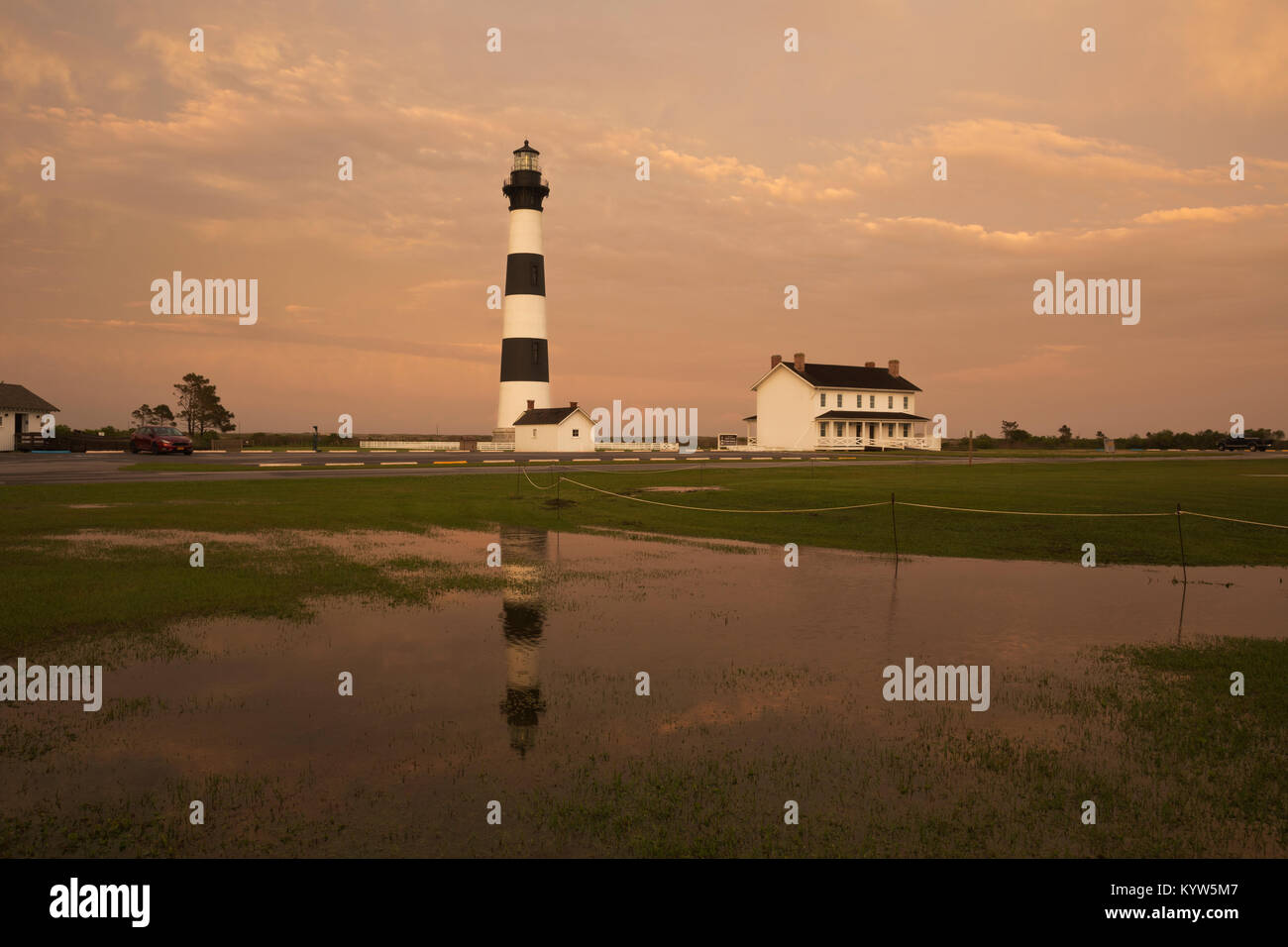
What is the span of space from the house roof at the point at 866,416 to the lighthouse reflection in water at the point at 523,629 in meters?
56.8

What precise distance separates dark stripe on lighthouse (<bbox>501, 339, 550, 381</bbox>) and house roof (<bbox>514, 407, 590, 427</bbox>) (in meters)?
2.86

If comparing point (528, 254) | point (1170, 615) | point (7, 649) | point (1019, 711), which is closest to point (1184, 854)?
point (1019, 711)

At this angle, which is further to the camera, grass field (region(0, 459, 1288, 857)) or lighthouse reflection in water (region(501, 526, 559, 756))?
lighthouse reflection in water (region(501, 526, 559, 756))

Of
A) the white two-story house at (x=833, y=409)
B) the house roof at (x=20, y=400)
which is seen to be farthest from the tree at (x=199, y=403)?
the white two-story house at (x=833, y=409)

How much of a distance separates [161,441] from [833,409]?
179 ft

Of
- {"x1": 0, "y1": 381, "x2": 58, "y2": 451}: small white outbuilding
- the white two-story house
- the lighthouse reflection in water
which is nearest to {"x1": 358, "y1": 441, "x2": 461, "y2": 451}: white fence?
{"x1": 0, "y1": 381, "x2": 58, "y2": 451}: small white outbuilding

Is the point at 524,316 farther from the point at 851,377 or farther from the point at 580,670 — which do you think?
the point at 580,670

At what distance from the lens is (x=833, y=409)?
72562 millimetres

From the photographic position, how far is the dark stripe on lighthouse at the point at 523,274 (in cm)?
6397

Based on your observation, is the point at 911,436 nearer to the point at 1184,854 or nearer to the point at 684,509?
the point at 684,509

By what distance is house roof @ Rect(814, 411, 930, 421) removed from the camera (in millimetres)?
70938

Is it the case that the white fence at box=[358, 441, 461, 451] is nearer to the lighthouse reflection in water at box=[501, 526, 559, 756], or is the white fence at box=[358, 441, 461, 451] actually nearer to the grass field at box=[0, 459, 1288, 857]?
the lighthouse reflection in water at box=[501, 526, 559, 756]

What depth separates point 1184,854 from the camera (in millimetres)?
4402
